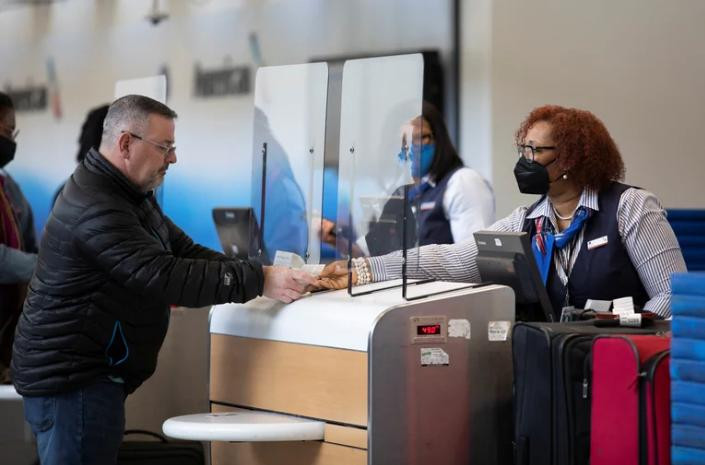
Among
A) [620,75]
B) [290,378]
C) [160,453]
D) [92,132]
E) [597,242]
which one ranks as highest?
[620,75]

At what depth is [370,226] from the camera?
2783 mm

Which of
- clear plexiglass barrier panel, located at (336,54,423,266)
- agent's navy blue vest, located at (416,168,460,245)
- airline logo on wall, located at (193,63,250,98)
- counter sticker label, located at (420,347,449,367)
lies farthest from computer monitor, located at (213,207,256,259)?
airline logo on wall, located at (193,63,250,98)

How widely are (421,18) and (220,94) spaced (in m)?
1.47

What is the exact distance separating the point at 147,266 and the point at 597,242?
1198 millimetres

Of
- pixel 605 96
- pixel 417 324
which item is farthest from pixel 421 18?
pixel 417 324

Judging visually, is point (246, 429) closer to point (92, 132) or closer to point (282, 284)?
point (282, 284)

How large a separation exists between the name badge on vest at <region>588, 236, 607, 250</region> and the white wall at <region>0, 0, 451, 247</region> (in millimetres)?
2993

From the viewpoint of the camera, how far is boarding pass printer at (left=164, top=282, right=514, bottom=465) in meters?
2.39

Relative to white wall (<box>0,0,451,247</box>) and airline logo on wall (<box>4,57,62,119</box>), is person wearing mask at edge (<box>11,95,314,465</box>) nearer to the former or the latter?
white wall (<box>0,0,451,247</box>)

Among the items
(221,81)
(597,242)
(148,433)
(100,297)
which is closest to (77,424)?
(100,297)

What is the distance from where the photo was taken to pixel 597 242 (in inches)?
108

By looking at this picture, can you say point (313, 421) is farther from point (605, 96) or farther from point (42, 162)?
point (42, 162)

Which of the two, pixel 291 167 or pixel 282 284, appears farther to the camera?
pixel 291 167

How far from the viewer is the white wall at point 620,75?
4.92m
